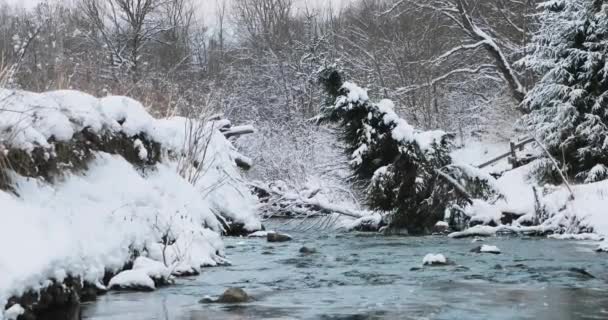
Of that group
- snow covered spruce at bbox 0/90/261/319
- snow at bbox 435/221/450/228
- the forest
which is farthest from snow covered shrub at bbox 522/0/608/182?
snow covered spruce at bbox 0/90/261/319

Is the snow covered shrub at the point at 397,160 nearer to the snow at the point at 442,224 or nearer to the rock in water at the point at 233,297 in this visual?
the snow at the point at 442,224

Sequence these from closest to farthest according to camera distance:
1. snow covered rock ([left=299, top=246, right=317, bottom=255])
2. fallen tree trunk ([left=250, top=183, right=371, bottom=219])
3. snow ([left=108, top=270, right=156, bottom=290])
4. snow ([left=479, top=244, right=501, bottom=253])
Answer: snow ([left=108, top=270, right=156, bottom=290]), snow ([left=479, top=244, right=501, bottom=253]), snow covered rock ([left=299, top=246, right=317, bottom=255]), fallen tree trunk ([left=250, top=183, right=371, bottom=219])

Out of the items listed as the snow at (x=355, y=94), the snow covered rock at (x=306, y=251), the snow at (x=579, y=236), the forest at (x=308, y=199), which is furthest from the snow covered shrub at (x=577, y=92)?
the snow covered rock at (x=306, y=251)

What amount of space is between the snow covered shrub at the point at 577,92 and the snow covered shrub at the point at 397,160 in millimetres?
3040

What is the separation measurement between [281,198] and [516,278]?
9902 millimetres

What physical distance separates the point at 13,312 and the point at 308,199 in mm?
12388

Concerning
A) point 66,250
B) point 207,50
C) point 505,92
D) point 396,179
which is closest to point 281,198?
point 396,179

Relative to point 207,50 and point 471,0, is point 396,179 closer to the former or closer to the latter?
point 471,0

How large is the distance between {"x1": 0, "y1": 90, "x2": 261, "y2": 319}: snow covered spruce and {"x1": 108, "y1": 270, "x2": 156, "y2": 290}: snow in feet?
0.04

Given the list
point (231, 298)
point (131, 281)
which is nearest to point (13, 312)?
point (231, 298)

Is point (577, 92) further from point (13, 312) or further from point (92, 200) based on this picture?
point (13, 312)

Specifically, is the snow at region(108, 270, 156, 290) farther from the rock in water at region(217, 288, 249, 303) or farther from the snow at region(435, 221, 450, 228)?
the snow at region(435, 221, 450, 228)

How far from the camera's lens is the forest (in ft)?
23.6

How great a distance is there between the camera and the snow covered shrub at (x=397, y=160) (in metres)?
16.4
